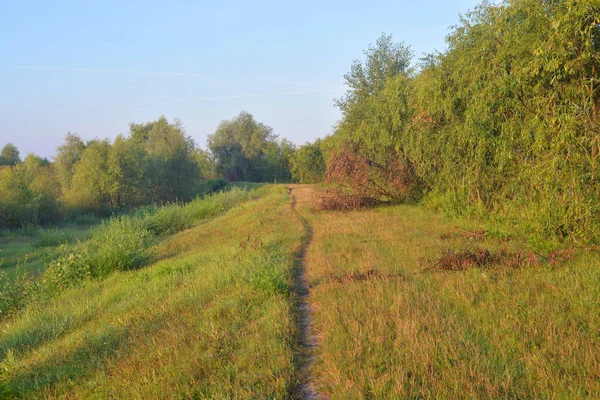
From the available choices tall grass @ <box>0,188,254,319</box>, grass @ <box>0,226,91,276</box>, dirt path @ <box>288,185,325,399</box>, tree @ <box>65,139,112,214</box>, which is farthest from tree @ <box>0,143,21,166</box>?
dirt path @ <box>288,185,325,399</box>

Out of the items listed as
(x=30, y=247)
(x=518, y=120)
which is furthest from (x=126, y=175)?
(x=518, y=120)

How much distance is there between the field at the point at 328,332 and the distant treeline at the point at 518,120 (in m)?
1.27

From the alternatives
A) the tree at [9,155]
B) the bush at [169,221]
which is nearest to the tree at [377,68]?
the bush at [169,221]

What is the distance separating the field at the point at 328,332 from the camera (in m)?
3.96

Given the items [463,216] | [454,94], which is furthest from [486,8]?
[463,216]

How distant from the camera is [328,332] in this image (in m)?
5.06

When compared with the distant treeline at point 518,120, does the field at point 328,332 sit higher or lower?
lower

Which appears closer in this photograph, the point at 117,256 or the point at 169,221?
the point at 117,256

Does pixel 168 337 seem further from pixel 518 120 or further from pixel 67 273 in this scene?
pixel 518 120

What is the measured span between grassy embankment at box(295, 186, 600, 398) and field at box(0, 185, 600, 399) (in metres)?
0.02

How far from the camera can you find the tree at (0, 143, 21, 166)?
73062 mm

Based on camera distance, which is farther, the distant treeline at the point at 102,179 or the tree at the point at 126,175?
the tree at the point at 126,175

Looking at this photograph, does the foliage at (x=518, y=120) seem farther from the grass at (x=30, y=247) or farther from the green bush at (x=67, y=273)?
the grass at (x=30, y=247)

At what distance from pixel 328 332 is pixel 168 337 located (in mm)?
2130
